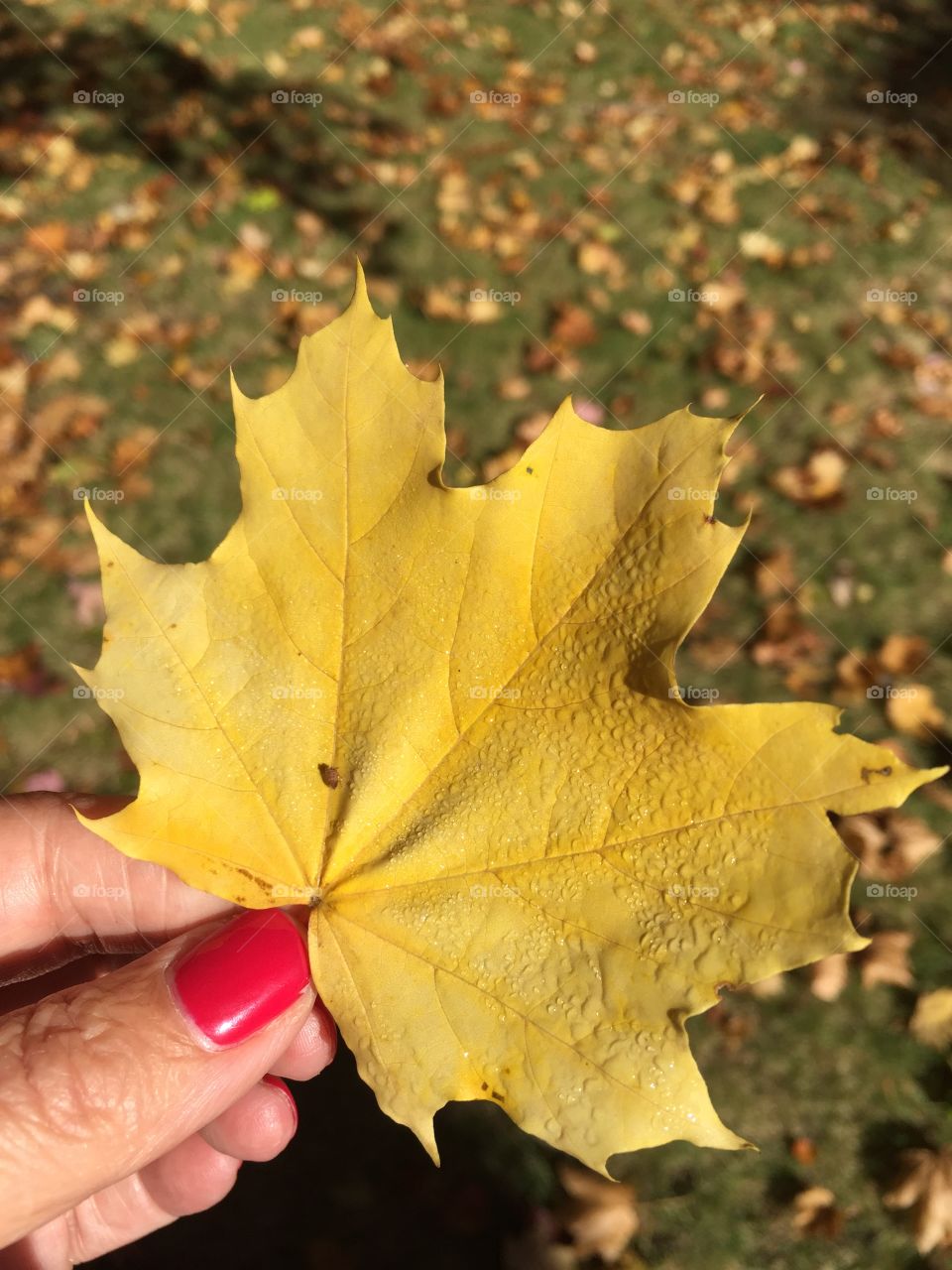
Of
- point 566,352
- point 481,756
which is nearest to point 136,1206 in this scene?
point 481,756

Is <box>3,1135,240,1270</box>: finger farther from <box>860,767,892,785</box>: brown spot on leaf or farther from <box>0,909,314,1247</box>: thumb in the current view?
<box>860,767,892,785</box>: brown spot on leaf

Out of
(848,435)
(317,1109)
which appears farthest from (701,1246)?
(848,435)

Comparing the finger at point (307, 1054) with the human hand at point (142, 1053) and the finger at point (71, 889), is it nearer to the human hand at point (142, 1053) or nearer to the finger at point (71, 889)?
the human hand at point (142, 1053)

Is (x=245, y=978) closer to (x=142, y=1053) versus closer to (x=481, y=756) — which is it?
(x=142, y=1053)

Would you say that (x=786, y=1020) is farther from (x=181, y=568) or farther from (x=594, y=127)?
(x=594, y=127)

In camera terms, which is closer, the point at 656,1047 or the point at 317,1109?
the point at 656,1047

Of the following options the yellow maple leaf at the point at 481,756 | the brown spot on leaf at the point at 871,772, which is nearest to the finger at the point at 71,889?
the yellow maple leaf at the point at 481,756
